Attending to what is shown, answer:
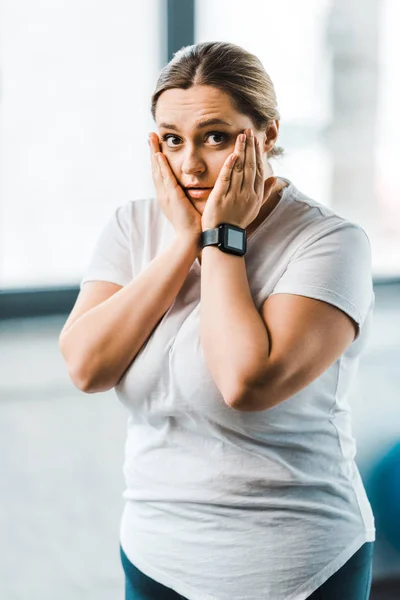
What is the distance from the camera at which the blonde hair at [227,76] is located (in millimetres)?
1160

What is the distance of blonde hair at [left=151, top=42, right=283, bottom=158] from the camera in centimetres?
116

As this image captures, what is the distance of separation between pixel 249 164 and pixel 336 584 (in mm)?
688

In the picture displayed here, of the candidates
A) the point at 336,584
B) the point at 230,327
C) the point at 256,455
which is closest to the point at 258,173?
the point at 230,327

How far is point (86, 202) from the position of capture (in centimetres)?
200

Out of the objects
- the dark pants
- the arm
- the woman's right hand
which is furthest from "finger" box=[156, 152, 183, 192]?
the dark pants

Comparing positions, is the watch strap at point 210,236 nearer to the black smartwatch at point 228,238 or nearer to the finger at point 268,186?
the black smartwatch at point 228,238

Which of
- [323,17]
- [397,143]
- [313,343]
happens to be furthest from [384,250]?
[313,343]

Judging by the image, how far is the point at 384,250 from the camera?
2.46 meters

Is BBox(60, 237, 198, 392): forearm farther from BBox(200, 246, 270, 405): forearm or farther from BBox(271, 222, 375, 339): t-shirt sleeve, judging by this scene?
BBox(271, 222, 375, 339): t-shirt sleeve

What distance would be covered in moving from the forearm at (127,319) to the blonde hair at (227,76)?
240mm

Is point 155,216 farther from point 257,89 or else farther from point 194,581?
point 194,581

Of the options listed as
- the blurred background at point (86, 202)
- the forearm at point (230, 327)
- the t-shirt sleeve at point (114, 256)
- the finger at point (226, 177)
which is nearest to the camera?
A: the forearm at point (230, 327)

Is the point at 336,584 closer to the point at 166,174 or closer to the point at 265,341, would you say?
the point at 265,341

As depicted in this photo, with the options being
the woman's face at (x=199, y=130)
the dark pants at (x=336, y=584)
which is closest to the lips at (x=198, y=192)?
the woman's face at (x=199, y=130)
